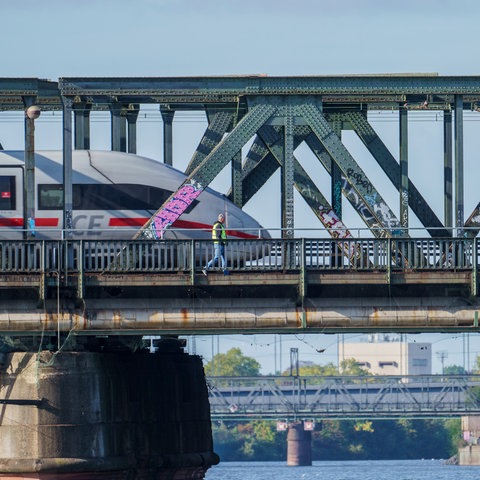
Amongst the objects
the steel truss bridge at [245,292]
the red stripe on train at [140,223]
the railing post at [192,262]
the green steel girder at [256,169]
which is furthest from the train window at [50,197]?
the railing post at [192,262]

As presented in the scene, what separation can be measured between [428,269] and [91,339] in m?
10.3

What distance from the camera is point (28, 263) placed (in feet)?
157

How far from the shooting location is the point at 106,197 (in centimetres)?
5656

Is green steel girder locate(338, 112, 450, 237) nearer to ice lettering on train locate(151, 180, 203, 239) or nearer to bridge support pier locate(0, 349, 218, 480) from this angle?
ice lettering on train locate(151, 180, 203, 239)

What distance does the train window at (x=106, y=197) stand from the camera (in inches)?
2223

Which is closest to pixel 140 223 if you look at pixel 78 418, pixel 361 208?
pixel 361 208

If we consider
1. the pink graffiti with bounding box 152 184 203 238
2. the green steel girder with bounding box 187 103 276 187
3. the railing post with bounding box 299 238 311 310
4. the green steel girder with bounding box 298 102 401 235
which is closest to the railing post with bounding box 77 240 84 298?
the pink graffiti with bounding box 152 184 203 238

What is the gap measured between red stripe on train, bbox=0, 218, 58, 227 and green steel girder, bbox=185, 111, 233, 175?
15.2 feet

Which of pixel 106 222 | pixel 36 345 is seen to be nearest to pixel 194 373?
pixel 106 222

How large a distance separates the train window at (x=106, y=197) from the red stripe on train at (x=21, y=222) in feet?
1.27

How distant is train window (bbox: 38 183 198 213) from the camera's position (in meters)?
56.5

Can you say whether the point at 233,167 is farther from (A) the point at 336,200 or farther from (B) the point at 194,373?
(B) the point at 194,373

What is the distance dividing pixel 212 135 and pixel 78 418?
41.8 ft

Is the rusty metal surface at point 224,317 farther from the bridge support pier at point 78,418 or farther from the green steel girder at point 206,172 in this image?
the green steel girder at point 206,172
